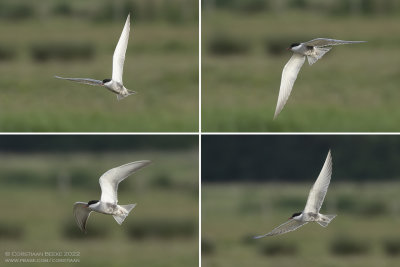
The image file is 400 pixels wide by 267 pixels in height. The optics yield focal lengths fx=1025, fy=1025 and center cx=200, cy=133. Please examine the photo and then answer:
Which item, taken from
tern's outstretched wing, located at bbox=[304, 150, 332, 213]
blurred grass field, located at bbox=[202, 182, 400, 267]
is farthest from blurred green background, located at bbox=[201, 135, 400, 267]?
tern's outstretched wing, located at bbox=[304, 150, 332, 213]

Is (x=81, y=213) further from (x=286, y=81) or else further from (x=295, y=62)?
(x=295, y=62)

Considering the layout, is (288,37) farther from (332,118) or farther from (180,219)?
(180,219)

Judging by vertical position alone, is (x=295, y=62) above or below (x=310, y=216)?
above

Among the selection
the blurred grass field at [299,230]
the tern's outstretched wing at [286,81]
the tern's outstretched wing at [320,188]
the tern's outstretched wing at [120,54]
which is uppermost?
the tern's outstretched wing at [120,54]

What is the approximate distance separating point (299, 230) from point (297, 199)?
543 mm

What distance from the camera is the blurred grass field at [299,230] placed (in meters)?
15.2

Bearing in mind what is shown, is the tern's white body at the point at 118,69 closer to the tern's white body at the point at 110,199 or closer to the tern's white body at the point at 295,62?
the tern's white body at the point at 110,199

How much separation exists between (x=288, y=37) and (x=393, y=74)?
188cm

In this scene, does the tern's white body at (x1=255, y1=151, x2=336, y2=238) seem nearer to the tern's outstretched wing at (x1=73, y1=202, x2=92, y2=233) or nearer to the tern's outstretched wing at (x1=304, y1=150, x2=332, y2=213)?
the tern's outstretched wing at (x1=304, y1=150, x2=332, y2=213)

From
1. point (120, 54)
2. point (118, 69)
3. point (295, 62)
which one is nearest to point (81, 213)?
point (118, 69)

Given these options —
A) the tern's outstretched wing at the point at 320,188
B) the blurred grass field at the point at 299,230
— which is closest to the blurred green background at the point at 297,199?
the blurred grass field at the point at 299,230

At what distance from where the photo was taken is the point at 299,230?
15.6m

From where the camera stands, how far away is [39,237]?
15.4 metres

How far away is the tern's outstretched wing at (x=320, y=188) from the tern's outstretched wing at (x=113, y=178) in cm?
209
